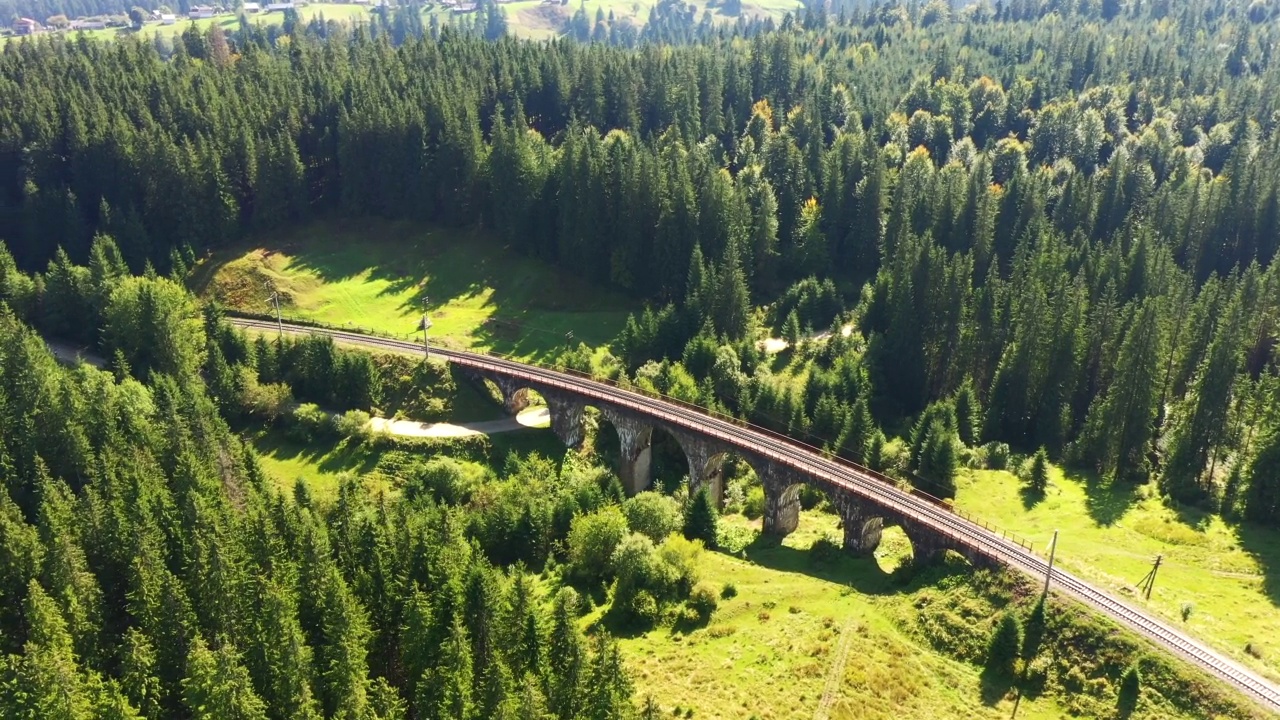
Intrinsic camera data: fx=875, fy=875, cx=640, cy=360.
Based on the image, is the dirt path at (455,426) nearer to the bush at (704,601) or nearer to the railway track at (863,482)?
the railway track at (863,482)

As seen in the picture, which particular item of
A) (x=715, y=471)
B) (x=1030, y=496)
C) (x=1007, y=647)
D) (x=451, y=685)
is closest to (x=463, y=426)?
(x=715, y=471)

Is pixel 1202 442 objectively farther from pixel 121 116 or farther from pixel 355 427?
pixel 121 116

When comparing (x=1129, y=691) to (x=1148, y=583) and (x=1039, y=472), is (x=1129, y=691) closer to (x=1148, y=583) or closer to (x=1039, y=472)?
(x=1148, y=583)

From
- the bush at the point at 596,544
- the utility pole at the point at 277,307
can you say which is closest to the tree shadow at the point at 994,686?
the bush at the point at 596,544

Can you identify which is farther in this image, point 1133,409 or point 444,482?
point 444,482

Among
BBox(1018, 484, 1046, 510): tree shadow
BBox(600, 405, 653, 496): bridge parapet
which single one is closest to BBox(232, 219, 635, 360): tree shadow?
BBox(600, 405, 653, 496): bridge parapet

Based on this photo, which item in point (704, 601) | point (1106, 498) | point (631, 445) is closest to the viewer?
point (704, 601)
